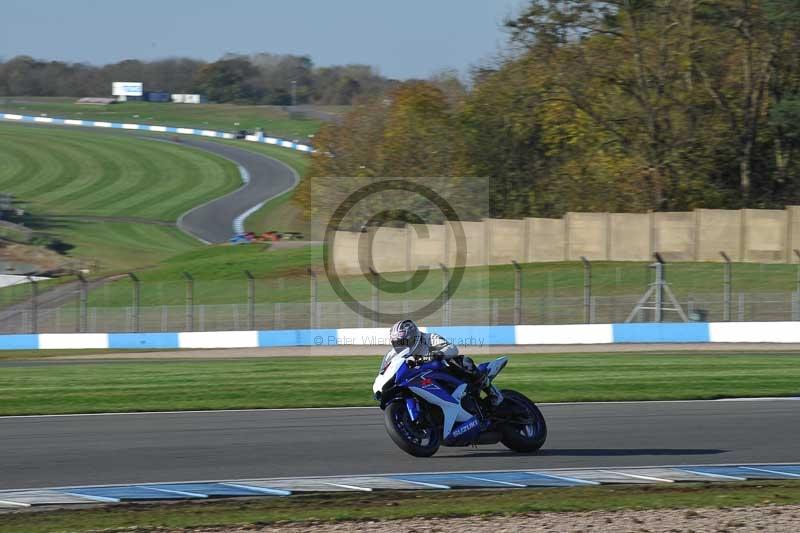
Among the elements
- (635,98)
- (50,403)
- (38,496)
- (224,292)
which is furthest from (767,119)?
(38,496)

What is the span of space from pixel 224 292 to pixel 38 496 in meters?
29.9

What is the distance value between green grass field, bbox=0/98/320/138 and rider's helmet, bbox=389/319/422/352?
106m

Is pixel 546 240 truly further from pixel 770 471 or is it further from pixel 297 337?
pixel 770 471

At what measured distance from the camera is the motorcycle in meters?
11.3

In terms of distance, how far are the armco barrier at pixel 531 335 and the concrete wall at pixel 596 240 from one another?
10451 millimetres

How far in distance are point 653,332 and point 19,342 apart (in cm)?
1933

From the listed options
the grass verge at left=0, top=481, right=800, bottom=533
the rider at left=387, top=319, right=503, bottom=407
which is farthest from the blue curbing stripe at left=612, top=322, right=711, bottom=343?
the grass verge at left=0, top=481, right=800, bottom=533

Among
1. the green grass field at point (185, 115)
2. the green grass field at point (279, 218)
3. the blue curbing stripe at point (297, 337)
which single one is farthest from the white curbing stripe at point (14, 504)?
the green grass field at point (185, 115)

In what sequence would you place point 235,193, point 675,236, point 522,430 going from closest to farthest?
1. point 522,430
2. point 675,236
3. point 235,193

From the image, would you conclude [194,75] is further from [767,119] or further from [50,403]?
[50,403]

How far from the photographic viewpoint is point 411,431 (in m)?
11.4

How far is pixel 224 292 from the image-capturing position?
130 feet

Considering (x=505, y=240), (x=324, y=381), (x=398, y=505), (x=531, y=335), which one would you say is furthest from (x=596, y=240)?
(x=398, y=505)

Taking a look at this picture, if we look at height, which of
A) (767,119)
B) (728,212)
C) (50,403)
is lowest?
(50,403)
